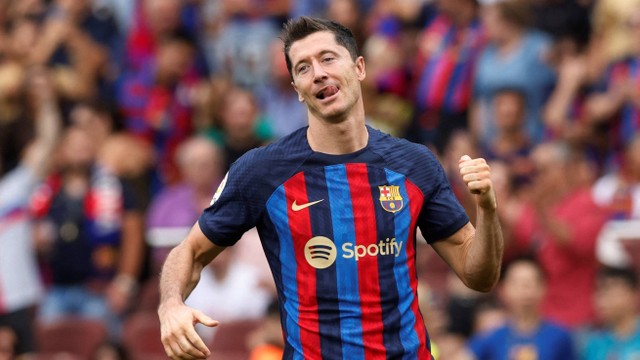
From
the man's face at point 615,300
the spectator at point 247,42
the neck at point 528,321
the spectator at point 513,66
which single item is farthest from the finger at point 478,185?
the spectator at point 247,42

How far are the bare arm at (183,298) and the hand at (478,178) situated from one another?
1049 mm

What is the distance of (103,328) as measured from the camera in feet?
35.2

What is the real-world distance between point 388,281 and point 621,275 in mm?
4052

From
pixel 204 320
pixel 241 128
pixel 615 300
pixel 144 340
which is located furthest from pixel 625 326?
pixel 204 320

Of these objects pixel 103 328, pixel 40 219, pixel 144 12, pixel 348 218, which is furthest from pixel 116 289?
pixel 348 218

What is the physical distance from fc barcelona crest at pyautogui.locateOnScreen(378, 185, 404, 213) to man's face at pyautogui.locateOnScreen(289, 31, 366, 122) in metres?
0.32

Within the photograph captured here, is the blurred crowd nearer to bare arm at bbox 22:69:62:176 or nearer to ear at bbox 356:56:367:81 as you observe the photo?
bare arm at bbox 22:69:62:176

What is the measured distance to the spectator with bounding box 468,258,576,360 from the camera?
8.88 metres

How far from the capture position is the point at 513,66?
10461 millimetres

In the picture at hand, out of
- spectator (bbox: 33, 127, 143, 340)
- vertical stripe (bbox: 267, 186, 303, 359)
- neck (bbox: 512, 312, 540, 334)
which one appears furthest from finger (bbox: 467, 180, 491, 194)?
spectator (bbox: 33, 127, 143, 340)

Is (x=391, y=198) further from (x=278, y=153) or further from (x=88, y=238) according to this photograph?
(x=88, y=238)

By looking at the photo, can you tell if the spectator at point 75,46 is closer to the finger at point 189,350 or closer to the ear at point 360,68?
the ear at point 360,68

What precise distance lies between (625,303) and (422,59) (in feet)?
11.1

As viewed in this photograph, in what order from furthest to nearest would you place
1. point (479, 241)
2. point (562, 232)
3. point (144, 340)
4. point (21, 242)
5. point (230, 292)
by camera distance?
point (21, 242), point (144, 340), point (230, 292), point (562, 232), point (479, 241)
